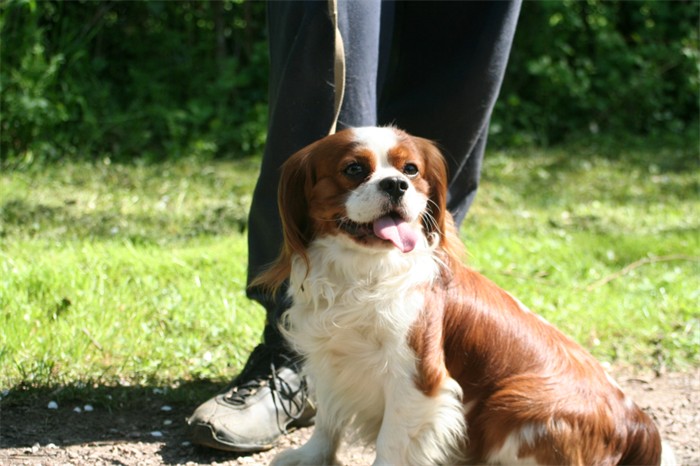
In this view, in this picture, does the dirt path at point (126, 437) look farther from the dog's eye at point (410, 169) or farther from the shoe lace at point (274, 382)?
the dog's eye at point (410, 169)

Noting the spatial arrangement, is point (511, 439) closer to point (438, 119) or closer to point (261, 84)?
point (438, 119)

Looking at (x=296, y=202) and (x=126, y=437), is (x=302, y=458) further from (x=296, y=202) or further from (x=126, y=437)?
(x=296, y=202)

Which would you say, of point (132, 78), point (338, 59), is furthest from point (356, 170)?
point (132, 78)

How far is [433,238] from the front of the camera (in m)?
2.87

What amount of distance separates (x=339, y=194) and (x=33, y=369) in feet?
5.04

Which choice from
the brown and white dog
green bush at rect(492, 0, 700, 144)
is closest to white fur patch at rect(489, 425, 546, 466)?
the brown and white dog

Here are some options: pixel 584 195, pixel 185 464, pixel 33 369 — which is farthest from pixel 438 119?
pixel 584 195

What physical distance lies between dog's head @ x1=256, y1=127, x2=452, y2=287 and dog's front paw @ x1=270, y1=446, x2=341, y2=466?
0.60m

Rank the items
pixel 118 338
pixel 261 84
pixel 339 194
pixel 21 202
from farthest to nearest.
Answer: pixel 261 84, pixel 21 202, pixel 118 338, pixel 339 194

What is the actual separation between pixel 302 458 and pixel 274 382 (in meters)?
0.42

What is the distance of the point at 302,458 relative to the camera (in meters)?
3.02

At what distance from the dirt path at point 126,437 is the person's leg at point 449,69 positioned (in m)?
1.21

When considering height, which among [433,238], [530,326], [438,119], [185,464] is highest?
[438,119]

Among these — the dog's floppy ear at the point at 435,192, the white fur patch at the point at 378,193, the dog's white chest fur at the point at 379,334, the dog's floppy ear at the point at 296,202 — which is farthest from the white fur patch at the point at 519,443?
the dog's floppy ear at the point at 296,202
